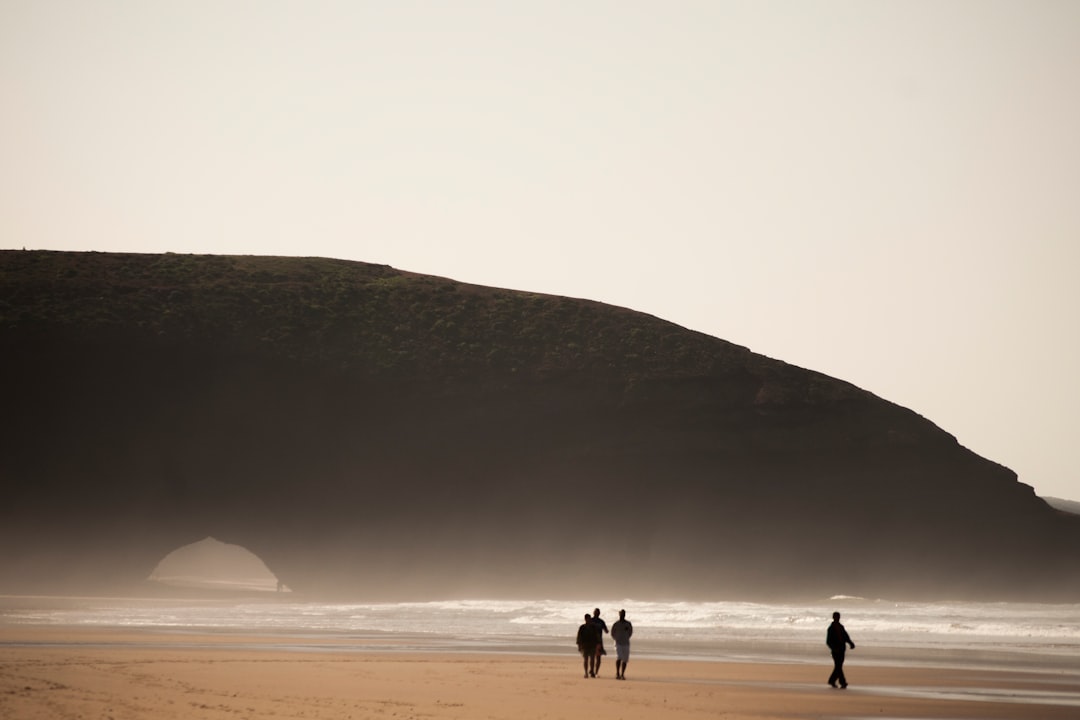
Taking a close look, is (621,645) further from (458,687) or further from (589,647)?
(458,687)

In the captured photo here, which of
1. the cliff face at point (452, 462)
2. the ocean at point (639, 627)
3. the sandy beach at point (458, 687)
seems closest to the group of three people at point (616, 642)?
the sandy beach at point (458, 687)

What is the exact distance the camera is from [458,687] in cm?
1961

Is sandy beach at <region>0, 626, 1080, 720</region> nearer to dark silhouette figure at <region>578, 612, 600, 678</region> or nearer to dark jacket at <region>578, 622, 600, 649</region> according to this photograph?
dark silhouette figure at <region>578, 612, 600, 678</region>

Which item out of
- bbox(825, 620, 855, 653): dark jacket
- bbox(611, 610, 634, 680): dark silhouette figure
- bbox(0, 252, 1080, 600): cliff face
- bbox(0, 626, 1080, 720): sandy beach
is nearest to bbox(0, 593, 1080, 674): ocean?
bbox(0, 626, 1080, 720): sandy beach

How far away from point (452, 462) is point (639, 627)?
32647 mm

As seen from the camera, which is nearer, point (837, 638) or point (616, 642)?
point (837, 638)

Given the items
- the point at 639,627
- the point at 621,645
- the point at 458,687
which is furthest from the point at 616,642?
the point at 639,627

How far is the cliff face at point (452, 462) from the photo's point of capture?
6712 centimetres

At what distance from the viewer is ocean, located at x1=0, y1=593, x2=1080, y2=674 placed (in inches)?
1152

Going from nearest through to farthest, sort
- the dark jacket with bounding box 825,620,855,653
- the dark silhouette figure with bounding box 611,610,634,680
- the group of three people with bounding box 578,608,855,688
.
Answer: the dark jacket with bounding box 825,620,855,653
the group of three people with bounding box 578,608,855,688
the dark silhouette figure with bounding box 611,610,634,680

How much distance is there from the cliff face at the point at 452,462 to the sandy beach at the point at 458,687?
133 ft

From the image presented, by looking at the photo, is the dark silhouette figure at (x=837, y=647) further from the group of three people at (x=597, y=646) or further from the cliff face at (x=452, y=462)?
the cliff face at (x=452, y=462)

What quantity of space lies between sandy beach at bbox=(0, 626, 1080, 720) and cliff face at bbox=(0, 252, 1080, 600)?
40.4 m

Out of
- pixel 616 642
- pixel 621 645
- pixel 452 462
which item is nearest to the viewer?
pixel 616 642
